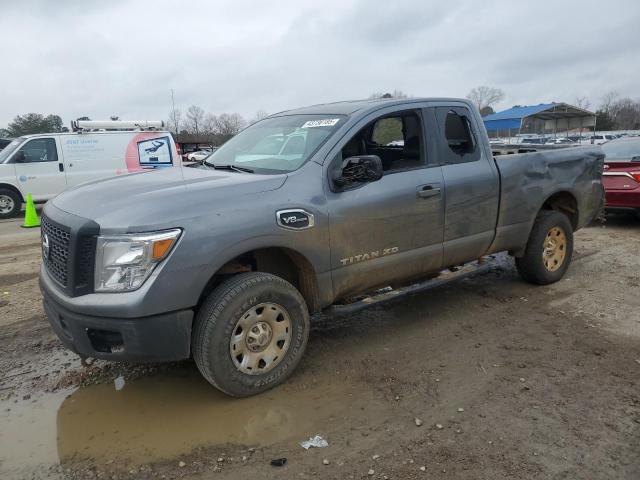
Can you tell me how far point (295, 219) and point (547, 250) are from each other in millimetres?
3368

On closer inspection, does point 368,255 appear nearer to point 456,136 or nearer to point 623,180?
point 456,136

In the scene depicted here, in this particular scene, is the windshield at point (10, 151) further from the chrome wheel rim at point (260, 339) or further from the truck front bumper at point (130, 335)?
the chrome wheel rim at point (260, 339)

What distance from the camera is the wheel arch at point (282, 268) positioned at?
3379mm

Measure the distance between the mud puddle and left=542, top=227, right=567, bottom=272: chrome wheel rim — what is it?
10.3ft


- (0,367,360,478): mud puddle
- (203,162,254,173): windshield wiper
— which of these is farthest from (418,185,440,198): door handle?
(0,367,360,478): mud puddle

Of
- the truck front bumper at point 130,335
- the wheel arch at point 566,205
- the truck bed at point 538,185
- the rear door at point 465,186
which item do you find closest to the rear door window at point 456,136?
the rear door at point 465,186

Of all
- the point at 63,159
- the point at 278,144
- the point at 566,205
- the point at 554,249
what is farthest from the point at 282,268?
the point at 63,159

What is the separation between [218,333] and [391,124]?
2.47m

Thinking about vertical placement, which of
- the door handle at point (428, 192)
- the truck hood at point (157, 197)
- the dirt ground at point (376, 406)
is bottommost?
the dirt ground at point (376, 406)

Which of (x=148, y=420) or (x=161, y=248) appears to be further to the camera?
(x=148, y=420)

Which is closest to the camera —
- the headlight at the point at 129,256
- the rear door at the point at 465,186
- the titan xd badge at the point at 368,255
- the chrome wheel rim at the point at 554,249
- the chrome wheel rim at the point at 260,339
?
the headlight at the point at 129,256

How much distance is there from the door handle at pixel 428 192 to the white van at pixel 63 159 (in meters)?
10.7

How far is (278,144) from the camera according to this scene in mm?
4047

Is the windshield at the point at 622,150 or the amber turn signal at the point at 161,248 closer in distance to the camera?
the amber turn signal at the point at 161,248
